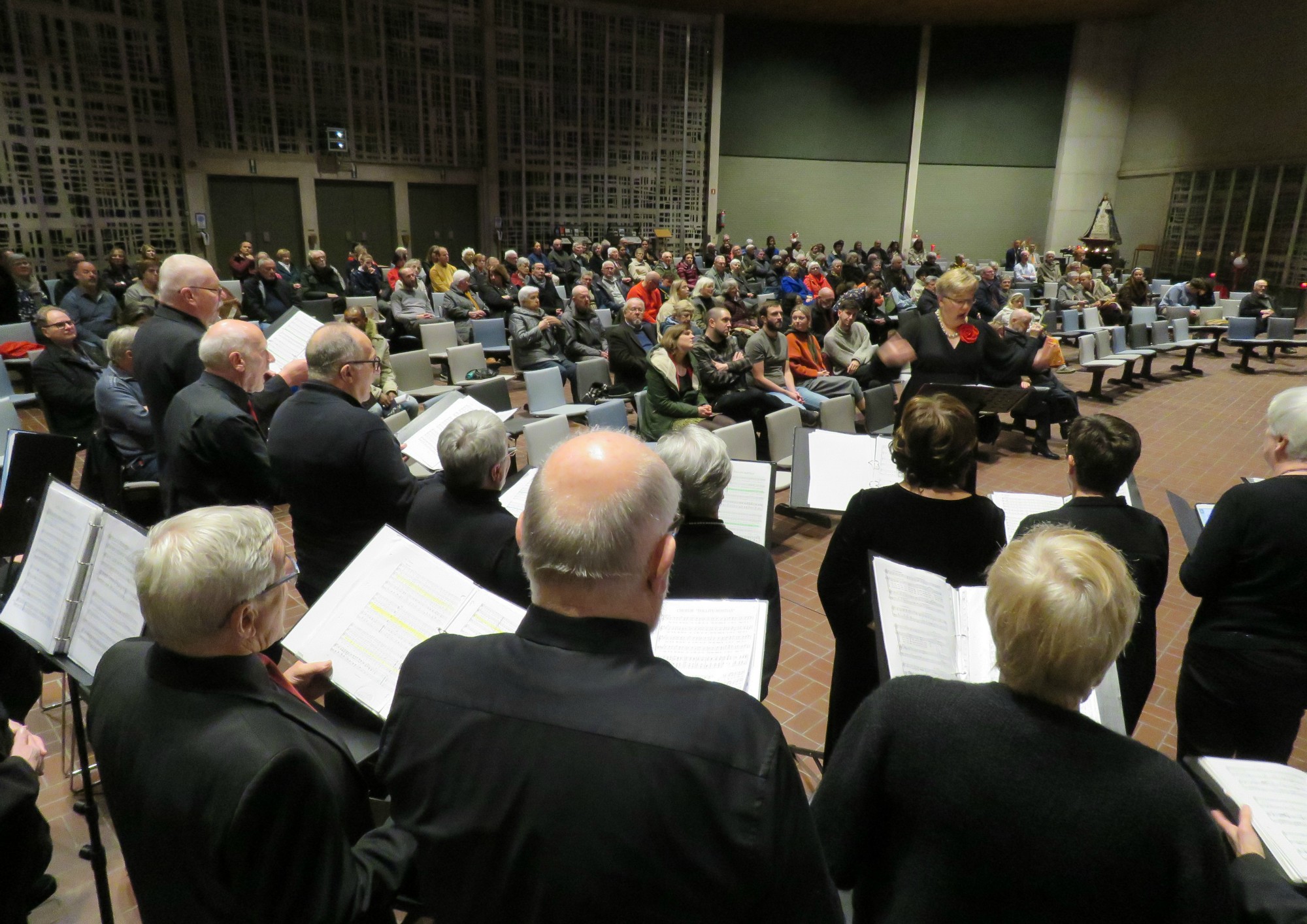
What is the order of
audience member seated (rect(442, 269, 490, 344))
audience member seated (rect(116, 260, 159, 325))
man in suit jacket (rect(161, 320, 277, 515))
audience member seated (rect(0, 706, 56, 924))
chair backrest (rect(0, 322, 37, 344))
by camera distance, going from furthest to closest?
audience member seated (rect(442, 269, 490, 344)) < audience member seated (rect(116, 260, 159, 325)) < chair backrest (rect(0, 322, 37, 344)) < man in suit jacket (rect(161, 320, 277, 515)) < audience member seated (rect(0, 706, 56, 924))

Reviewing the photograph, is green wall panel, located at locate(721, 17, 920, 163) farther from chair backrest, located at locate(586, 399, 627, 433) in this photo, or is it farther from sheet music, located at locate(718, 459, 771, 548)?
sheet music, located at locate(718, 459, 771, 548)

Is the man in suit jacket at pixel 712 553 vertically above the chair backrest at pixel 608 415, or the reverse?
the man in suit jacket at pixel 712 553

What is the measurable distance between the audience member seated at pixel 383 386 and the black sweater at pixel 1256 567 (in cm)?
495

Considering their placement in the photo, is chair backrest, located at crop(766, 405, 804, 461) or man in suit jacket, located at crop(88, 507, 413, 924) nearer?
man in suit jacket, located at crop(88, 507, 413, 924)

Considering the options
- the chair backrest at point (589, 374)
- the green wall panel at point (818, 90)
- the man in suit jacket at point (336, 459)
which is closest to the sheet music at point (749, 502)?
the man in suit jacket at point (336, 459)

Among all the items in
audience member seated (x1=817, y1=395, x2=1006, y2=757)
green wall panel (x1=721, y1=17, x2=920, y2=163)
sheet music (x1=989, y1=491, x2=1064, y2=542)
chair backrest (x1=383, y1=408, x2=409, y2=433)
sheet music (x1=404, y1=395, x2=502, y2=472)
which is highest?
green wall panel (x1=721, y1=17, x2=920, y2=163)

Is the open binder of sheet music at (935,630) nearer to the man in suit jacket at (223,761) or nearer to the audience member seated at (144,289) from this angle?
the man in suit jacket at (223,761)

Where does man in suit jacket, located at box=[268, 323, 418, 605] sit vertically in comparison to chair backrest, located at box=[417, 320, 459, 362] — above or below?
above

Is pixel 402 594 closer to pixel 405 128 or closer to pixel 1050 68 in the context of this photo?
pixel 405 128

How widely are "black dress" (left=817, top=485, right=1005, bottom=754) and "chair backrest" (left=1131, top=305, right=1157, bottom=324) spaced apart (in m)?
11.2

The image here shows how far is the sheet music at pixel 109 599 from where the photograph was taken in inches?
79.8

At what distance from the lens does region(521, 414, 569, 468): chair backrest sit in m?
5.05

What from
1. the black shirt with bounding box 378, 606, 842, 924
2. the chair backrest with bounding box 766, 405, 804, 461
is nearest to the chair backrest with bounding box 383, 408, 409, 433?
the chair backrest with bounding box 766, 405, 804, 461

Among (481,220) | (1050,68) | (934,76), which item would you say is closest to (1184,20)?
(1050,68)
